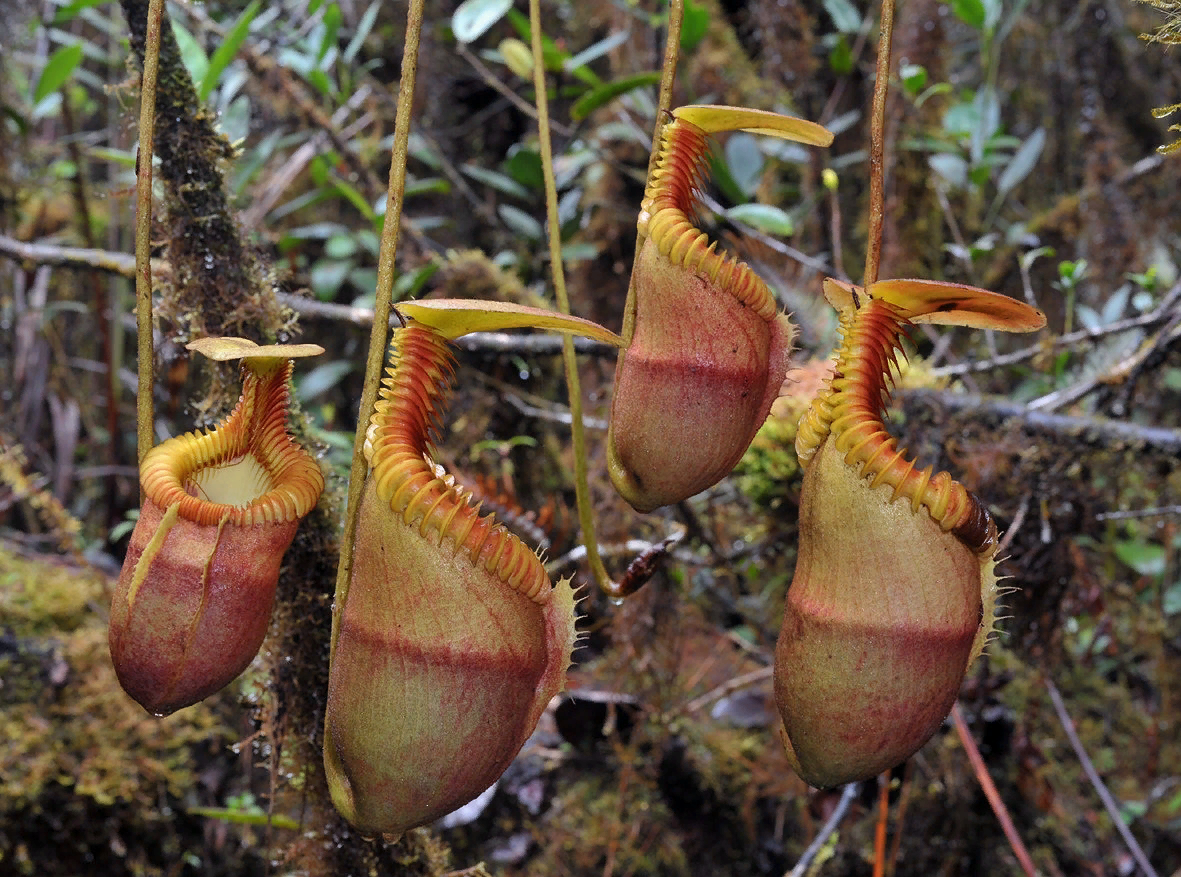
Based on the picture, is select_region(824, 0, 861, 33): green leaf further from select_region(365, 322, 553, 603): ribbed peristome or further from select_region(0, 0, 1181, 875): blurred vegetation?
select_region(365, 322, 553, 603): ribbed peristome

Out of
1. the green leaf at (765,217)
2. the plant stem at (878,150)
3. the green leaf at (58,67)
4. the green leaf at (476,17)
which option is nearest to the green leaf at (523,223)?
the green leaf at (476,17)

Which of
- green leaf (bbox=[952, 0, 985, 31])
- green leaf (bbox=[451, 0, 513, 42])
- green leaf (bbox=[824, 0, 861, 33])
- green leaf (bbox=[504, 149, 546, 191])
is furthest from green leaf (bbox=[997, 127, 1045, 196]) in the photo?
green leaf (bbox=[451, 0, 513, 42])

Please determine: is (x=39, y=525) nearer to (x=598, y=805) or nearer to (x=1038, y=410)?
Answer: (x=598, y=805)

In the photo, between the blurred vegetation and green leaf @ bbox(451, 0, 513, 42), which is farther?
green leaf @ bbox(451, 0, 513, 42)

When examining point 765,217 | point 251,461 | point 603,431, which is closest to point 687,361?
point 251,461

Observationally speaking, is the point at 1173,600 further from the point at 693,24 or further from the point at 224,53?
the point at 224,53

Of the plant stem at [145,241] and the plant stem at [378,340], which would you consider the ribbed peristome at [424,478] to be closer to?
the plant stem at [378,340]
